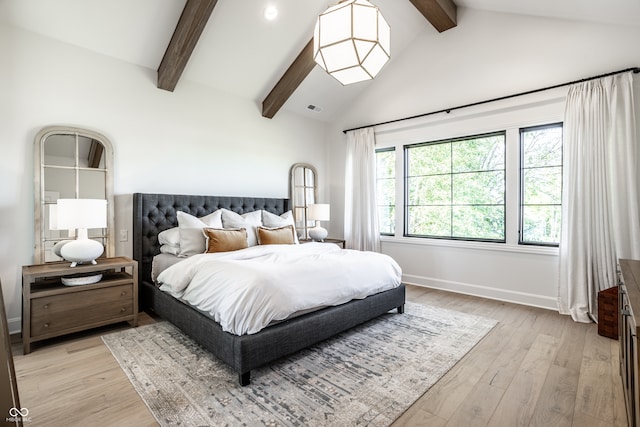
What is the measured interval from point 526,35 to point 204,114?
407 centimetres

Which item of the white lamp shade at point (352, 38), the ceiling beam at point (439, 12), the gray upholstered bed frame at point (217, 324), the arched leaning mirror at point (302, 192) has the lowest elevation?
the gray upholstered bed frame at point (217, 324)

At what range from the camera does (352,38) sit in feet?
7.69

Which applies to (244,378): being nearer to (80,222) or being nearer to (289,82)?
(80,222)

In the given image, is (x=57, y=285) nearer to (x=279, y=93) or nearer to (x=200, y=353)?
(x=200, y=353)

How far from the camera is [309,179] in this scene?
571 centimetres

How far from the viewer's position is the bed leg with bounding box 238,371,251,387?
2127mm

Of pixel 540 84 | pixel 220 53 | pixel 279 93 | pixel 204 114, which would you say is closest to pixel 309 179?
pixel 279 93

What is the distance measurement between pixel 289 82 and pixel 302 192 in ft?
5.91

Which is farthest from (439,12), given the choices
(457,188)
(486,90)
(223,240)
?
(223,240)

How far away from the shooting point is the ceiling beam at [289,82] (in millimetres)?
4378

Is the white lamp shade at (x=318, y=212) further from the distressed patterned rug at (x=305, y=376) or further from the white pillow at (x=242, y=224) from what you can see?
the distressed patterned rug at (x=305, y=376)

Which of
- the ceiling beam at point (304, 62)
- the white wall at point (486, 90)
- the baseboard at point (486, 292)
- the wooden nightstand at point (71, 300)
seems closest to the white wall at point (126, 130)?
the ceiling beam at point (304, 62)

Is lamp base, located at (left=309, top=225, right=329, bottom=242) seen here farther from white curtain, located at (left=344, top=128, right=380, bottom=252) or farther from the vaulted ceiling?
the vaulted ceiling

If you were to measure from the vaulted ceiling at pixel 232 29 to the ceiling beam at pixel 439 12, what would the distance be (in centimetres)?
2
